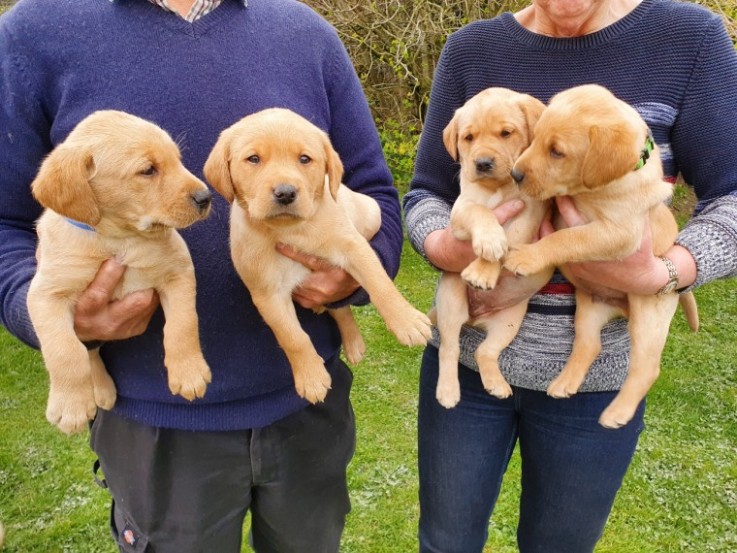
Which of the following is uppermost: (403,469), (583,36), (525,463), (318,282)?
(583,36)

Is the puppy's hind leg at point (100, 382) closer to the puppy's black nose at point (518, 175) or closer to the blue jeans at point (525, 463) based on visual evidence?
the blue jeans at point (525, 463)

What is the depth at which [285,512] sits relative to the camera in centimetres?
242

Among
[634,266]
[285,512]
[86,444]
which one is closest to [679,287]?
[634,266]

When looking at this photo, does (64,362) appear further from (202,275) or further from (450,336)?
(450,336)

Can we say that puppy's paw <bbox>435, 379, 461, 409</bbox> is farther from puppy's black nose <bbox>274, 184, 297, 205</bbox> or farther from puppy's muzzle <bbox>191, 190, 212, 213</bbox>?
puppy's muzzle <bbox>191, 190, 212, 213</bbox>

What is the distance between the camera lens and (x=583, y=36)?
2332mm

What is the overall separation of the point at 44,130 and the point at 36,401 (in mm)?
4353

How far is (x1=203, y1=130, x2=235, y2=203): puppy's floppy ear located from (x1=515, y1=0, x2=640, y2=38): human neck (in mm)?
1258

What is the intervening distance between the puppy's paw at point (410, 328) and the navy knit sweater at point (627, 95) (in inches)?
14.4

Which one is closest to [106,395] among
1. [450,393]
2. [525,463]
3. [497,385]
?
[450,393]

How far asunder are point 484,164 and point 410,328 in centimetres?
68

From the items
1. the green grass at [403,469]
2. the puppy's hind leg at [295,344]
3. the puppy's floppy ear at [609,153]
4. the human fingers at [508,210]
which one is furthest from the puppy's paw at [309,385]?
the green grass at [403,469]

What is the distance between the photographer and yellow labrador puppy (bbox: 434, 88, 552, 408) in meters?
2.34

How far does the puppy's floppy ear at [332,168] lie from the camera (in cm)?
219
